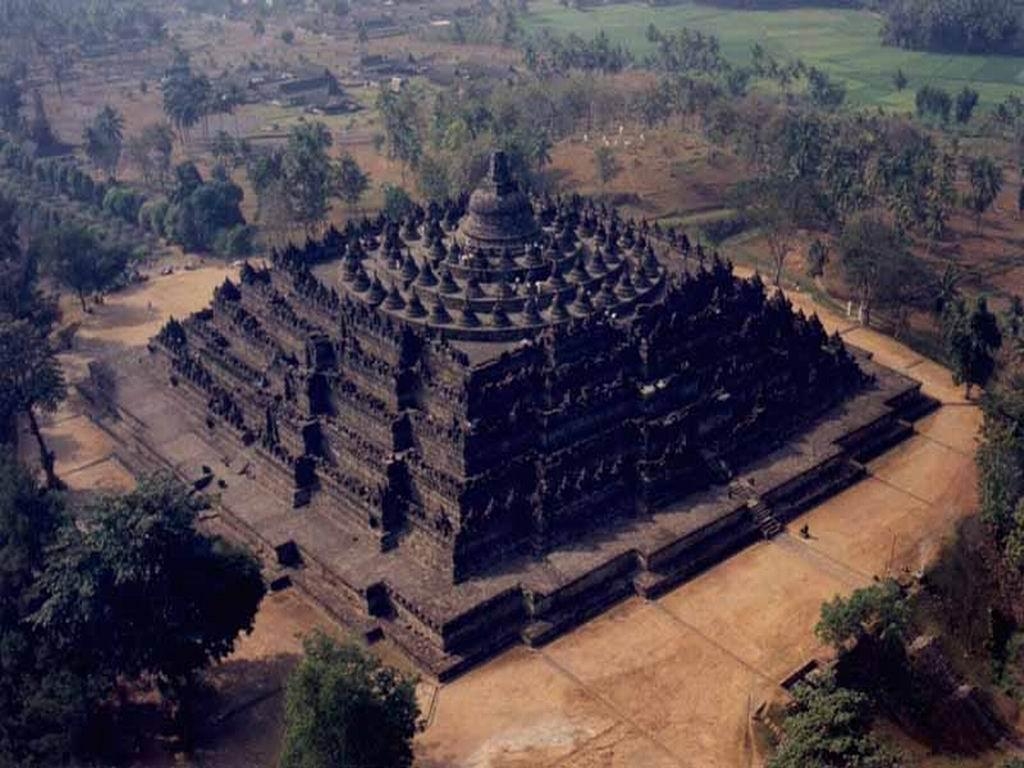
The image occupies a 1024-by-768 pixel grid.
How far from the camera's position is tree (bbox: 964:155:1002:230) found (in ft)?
302

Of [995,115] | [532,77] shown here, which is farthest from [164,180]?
[995,115]

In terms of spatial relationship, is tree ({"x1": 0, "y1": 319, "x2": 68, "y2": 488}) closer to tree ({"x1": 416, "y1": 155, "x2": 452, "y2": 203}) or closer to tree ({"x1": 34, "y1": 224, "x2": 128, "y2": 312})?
tree ({"x1": 34, "y1": 224, "x2": 128, "y2": 312})

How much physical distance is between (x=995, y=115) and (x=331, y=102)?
85.7 metres

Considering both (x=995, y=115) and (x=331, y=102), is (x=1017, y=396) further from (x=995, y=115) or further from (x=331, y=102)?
(x=331, y=102)

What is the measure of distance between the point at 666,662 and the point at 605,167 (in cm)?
6653

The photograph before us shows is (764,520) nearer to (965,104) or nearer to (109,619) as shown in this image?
(109,619)

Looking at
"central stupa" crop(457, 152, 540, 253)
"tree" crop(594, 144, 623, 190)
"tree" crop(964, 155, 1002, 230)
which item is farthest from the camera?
"tree" crop(594, 144, 623, 190)

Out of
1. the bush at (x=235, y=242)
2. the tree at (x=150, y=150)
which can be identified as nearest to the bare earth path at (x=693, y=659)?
the bush at (x=235, y=242)

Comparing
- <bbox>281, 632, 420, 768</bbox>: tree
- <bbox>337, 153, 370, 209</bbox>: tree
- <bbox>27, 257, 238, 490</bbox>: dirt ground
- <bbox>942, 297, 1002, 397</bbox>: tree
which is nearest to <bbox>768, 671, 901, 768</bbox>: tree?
<bbox>281, 632, 420, 768</bbox>: tree

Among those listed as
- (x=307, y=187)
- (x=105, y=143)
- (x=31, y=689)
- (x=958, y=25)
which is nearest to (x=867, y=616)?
(x=31, y=689)

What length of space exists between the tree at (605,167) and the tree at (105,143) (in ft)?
178

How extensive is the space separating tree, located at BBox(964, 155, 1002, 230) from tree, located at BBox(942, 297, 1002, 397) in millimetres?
32651

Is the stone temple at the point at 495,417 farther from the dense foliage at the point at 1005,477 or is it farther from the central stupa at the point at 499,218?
the dense foliage at the point at 1005,477

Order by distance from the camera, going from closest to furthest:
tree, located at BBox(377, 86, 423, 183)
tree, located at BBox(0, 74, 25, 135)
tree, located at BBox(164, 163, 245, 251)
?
tree, located at BBox(164, 163, 245, 251) < tree, located at BBox(377, 86, 423, 183) < tree, located at BBox(0, 74, 25, 135)
